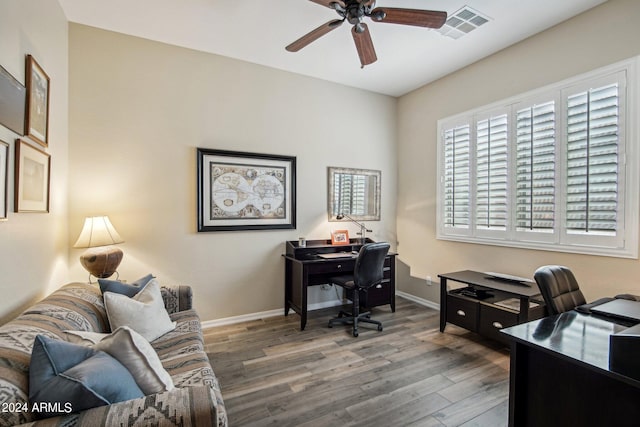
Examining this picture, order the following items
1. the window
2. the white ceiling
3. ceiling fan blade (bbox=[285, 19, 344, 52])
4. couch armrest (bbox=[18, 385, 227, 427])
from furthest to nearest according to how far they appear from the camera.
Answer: the white ceiling
the window
ceiling fan blade (bbox=[285, 19, 344, 52])
couch armrest (bbox=[18, 385, 227, 427])

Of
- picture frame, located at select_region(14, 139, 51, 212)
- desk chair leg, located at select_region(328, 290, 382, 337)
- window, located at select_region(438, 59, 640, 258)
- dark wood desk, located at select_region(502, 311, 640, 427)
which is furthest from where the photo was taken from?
desk chair leg, located at select_region(328, 290, 382, 337)

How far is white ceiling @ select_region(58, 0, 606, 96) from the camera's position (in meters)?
2.59

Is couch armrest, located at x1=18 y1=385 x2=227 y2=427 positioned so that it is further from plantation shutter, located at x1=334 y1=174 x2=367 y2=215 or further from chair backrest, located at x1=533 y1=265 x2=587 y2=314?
plantation shutter, located at x1=334 y1=174 x2=367 y2=215

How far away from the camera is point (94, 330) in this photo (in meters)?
1.77

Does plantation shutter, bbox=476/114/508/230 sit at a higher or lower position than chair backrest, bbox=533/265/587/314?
higher

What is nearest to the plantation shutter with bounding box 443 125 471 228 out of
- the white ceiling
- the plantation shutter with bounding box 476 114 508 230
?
the plantation shutter with bounding box 476 114 508 230

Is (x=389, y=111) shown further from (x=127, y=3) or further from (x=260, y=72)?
(x=127, y=3)

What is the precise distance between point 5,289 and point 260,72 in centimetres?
309

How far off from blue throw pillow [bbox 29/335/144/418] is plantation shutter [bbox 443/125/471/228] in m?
3.66

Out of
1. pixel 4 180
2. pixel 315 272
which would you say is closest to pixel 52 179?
pixel 4 180

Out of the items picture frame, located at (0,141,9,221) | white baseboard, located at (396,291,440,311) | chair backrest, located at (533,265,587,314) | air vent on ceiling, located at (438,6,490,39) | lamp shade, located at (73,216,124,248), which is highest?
air vent on ceiling, located at (438,6,490,39)

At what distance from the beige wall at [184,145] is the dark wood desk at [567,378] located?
9.03 ft

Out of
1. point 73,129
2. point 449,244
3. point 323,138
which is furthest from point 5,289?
point 449,244

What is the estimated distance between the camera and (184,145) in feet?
10.8
